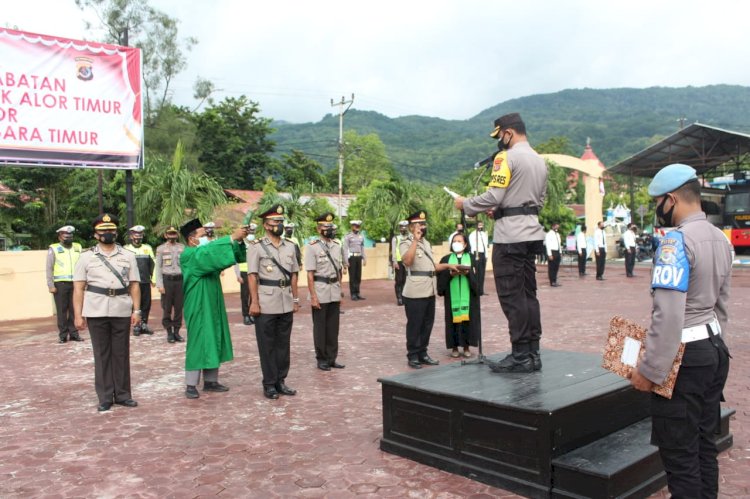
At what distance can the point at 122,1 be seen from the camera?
1265 inches

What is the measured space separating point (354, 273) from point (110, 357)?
31.7 ft

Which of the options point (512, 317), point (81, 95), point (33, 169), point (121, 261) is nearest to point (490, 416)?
A: point (512, 317)

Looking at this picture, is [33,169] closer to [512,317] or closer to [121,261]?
[121,261]

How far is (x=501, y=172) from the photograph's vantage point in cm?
442

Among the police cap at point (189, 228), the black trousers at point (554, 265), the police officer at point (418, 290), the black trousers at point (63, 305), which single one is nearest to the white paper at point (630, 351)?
the police officer at point (418, 290)

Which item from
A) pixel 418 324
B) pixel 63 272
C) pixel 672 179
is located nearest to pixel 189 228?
pixel 418 324

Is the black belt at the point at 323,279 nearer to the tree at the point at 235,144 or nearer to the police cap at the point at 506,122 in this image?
the police cap at the point at 506,122

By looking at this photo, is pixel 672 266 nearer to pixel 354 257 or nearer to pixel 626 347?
pixel 626 347

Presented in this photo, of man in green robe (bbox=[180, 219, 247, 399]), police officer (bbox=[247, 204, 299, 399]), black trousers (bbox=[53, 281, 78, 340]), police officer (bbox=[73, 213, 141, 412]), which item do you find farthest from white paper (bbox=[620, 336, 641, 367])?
black trousers (bbox=[53, 281, 78, 340])

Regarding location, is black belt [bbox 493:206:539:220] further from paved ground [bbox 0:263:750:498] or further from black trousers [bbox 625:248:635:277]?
black trousers [bbox 625:248:635:277]

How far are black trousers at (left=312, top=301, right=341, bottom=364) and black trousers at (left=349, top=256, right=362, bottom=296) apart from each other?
25.5 feet

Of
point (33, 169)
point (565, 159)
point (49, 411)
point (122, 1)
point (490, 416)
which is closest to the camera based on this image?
point (490, 416)

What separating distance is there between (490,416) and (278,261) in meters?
3.05

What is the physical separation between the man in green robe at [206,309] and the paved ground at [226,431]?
0.28 metres
